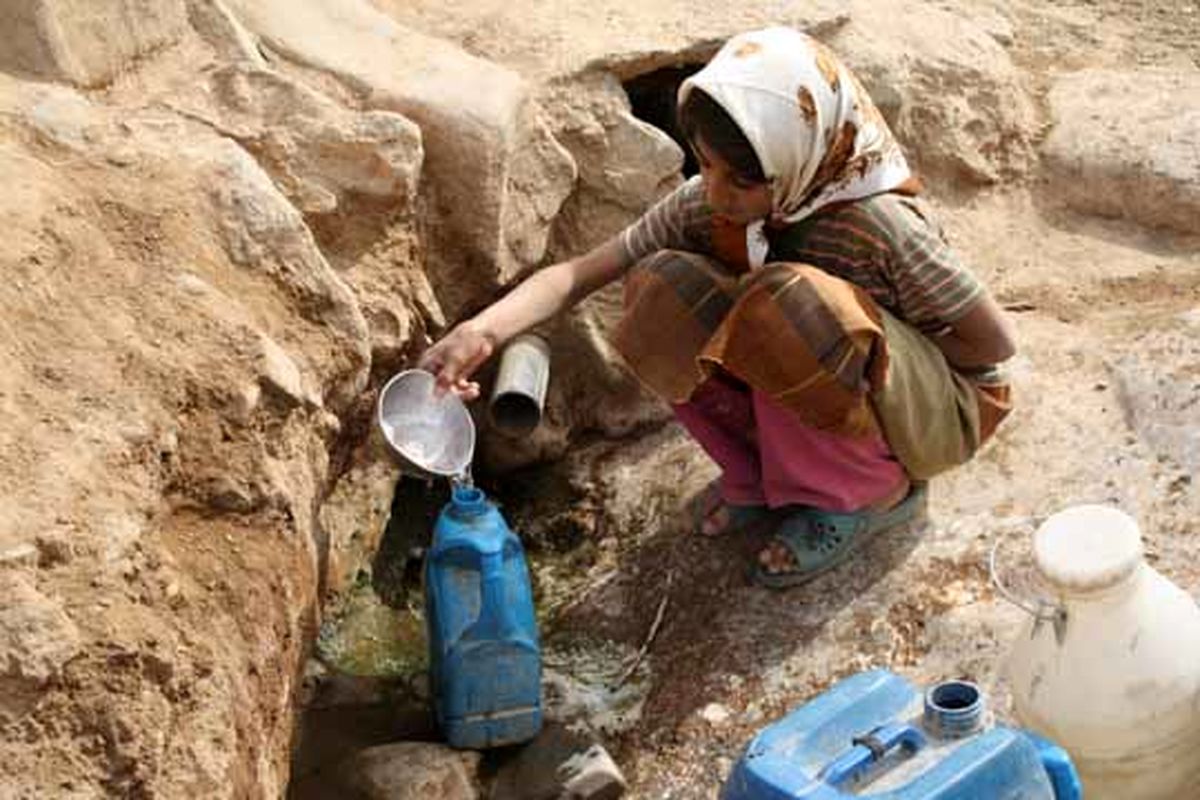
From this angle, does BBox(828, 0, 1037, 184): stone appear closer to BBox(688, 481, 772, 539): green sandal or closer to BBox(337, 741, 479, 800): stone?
BBox(688, 481, 772, 539): green sandal

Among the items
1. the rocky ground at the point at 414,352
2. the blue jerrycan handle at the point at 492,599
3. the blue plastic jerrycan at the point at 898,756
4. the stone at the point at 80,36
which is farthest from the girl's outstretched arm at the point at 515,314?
the blue plastic jerrycan at the point at 898,756

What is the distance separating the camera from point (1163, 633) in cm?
239

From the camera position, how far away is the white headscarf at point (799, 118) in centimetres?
269

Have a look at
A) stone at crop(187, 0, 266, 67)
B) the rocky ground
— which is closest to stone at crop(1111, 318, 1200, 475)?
the rocky ground

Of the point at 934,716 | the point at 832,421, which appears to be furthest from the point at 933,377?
the point at 934,716

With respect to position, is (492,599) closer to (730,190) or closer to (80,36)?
(730,190)

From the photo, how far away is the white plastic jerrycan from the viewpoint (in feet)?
7.76

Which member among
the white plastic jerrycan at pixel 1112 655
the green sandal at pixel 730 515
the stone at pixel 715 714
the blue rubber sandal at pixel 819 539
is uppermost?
the white plastic jerrycan at pixel 1112 655

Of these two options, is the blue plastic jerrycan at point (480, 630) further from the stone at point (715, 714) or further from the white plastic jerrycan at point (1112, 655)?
the white plastic jerrycan at point (1112, 655)

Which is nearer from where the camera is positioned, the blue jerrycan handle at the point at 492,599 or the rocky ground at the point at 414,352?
the rocky ground at the point at 414,352

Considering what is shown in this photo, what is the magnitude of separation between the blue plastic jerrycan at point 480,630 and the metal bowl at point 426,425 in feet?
0.25

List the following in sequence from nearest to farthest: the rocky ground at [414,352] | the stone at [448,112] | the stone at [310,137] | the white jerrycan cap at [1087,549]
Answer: the rocky ground at [414,352] < the white jerrycan cap at [1087,549] < the stone at [310,137] < the stone at [448,112]

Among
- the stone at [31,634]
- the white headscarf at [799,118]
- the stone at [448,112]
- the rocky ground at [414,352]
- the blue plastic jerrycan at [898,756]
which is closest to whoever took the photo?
the stone at [31,634]

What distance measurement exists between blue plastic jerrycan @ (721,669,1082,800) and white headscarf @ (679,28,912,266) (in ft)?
2.90
